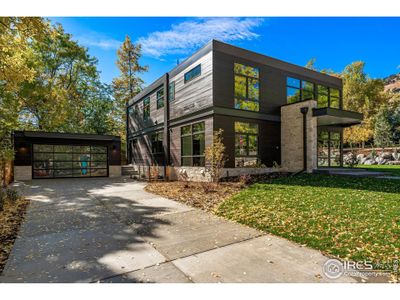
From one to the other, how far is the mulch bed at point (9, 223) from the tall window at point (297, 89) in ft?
46.2

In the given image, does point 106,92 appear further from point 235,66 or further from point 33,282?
point 33,282

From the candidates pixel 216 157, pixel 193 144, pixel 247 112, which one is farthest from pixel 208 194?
pixel 247 112

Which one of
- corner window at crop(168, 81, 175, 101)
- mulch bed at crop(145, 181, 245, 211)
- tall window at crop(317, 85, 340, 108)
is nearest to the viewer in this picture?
mulch bed at crop(145, 181, 245, 211)

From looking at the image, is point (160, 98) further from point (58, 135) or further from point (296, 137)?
point (296, 137)

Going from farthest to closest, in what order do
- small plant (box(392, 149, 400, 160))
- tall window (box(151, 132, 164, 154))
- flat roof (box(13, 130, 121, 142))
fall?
1. small plant (box(392, 149, 400, 160))
2. tall window (box(151, 132, 164, 154))
3. flat roof (box(13, 130, 121, 142))

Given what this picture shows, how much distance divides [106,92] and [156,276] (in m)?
30.9

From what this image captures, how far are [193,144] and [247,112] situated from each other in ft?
11.6

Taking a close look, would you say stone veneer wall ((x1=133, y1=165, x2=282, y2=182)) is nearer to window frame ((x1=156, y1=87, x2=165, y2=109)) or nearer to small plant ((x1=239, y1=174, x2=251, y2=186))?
small plant ((x1=239, y1=174, x2=251, y2=186))

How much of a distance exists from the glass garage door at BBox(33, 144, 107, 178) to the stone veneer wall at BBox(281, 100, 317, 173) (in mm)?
14183

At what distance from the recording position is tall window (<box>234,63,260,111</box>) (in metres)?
12.4

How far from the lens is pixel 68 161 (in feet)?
59.1

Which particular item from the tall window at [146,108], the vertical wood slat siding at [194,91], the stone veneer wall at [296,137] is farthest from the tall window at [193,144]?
the tall window at [146,108]

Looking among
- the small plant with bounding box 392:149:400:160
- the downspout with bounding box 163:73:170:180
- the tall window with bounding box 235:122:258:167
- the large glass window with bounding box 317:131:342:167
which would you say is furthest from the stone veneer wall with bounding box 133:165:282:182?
the small plant with bounding box 392:149:400:160

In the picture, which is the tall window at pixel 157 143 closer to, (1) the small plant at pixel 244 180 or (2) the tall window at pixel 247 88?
(2) the tall window at pixel 247 88
